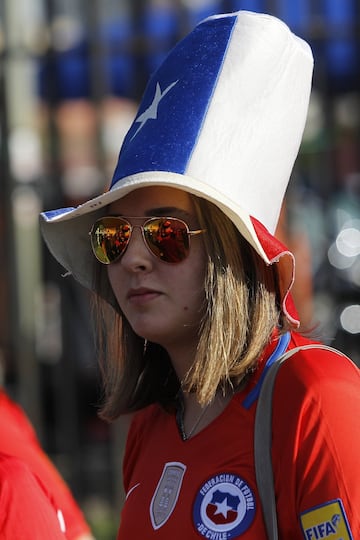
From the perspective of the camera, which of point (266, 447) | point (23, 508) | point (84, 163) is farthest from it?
point (84, 163)

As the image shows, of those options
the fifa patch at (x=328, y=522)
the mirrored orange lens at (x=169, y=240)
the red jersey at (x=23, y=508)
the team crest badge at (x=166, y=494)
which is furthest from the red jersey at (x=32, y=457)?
the fifa patch at (x=328, y=522)

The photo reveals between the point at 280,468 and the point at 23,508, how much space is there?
73 centimetres

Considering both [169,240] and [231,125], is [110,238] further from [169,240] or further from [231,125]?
[231,125]

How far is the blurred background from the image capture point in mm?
5449

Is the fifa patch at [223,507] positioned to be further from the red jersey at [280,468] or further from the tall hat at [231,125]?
the tall hat at [231,125]

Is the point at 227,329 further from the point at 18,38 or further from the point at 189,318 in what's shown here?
the point at 18,38

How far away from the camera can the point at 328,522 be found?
1.71m

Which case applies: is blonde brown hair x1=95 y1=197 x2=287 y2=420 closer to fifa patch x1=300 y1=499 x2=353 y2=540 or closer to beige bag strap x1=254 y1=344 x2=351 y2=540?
beige bag strap x1=254 y1=344 x2=351 y2=540

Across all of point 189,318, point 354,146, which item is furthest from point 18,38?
A: point 189,318

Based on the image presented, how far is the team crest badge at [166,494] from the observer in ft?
6.51

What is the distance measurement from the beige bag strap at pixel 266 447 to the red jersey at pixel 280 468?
0.04 feet

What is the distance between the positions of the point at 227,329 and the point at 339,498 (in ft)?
1.41

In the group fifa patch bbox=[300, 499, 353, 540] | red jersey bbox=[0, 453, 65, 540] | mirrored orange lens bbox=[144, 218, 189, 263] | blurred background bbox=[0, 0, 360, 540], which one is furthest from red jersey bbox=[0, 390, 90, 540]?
blurred background bbox=[0, 0, 360, 540]

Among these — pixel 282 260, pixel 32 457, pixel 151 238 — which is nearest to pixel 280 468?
pixel 282 260
